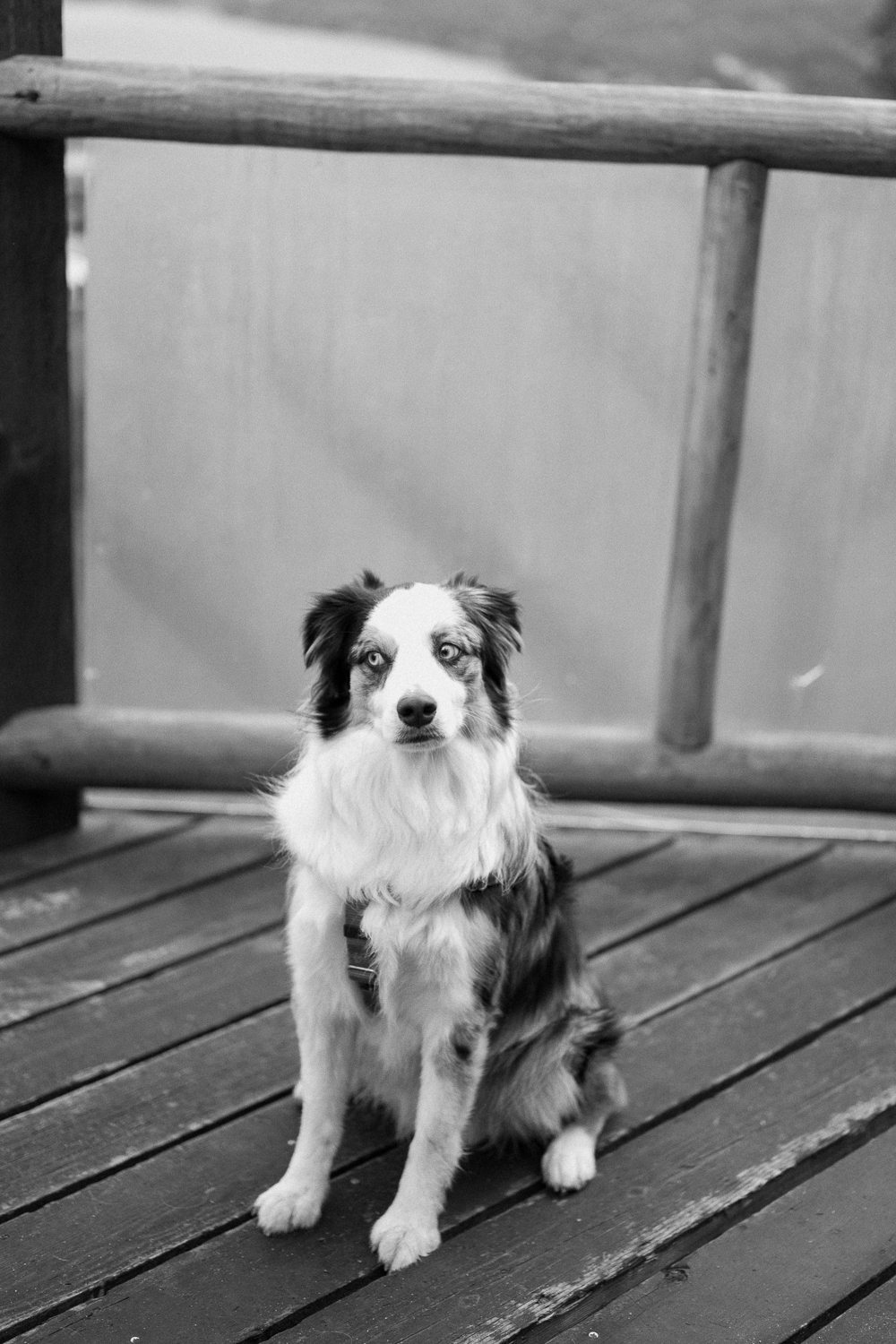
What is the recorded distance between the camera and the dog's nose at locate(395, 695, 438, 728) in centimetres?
183

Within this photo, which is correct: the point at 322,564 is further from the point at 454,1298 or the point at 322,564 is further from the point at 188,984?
the point at 454,1298

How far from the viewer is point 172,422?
10.3 ft

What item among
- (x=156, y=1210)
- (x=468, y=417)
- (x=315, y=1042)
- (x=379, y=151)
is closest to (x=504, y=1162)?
(x=315, y=1042)

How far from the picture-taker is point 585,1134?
2.19m

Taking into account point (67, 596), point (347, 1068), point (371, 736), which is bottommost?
point (347, 1068)

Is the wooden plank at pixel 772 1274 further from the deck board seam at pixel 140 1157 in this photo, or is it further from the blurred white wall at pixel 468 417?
the blurred white wall at pixel 468 417

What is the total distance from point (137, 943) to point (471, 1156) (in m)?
0.89

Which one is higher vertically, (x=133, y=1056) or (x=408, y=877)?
(x=408, y=877)

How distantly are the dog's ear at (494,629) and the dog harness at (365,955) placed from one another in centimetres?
24

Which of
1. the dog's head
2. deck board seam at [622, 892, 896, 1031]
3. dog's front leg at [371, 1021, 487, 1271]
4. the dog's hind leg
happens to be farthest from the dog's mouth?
deck board seam at [622, 892, 896, 1031]

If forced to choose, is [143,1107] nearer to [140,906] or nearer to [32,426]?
[140,906]

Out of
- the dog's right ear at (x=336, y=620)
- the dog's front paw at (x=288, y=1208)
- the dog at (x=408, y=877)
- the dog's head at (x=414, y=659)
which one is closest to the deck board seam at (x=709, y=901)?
the dog at (x=408, y=877)

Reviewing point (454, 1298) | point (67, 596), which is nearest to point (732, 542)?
point (67, 596)

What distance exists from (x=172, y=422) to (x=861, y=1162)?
2.06 m
